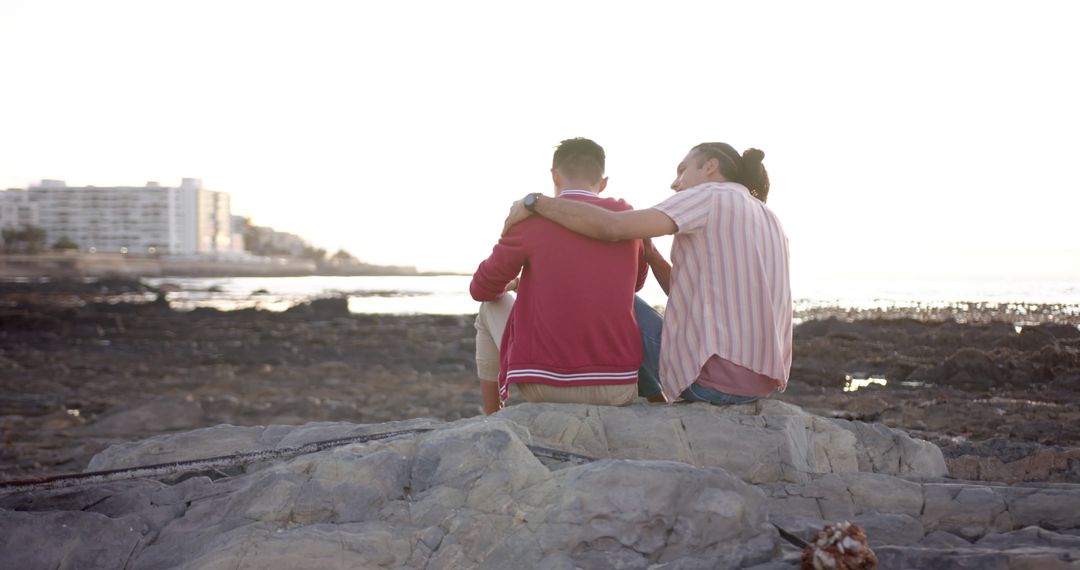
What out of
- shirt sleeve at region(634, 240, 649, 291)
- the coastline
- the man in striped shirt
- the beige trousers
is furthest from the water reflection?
the coastline

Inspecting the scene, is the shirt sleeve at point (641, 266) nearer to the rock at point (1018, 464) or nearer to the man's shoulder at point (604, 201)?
the man's shoulder at point (604, 201)

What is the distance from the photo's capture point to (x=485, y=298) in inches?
168

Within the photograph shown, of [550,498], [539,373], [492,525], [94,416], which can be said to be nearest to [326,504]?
[492,525]

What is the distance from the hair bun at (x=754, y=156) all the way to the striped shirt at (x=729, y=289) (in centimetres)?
27

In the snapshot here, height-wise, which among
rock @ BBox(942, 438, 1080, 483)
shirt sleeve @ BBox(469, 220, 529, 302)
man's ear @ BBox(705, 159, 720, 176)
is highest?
man's ear @ BBox(705, 159, 720, 176)

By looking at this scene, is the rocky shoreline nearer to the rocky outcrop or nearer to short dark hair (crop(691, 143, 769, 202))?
the rocky outcrop

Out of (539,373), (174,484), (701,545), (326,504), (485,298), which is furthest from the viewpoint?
(485,298)

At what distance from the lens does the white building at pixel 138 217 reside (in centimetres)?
15988

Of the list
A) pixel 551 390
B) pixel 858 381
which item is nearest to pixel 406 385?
pixel 858 381

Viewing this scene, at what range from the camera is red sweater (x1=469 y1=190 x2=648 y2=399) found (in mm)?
3863

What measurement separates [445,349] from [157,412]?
242 inches

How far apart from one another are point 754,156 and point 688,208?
1.90 ft

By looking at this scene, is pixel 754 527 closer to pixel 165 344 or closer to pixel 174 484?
pixel 174 484

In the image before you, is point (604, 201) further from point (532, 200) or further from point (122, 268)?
point (122, 268)
